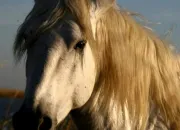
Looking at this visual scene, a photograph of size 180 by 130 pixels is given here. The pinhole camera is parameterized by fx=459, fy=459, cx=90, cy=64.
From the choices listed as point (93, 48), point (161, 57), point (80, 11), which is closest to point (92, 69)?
point (93, 48)

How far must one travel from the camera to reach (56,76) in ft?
11.9

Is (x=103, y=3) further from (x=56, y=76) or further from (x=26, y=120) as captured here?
(x=26, y=120)

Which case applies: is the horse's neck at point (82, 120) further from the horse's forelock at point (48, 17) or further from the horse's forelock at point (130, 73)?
the horse's forelock at point (48, 17)

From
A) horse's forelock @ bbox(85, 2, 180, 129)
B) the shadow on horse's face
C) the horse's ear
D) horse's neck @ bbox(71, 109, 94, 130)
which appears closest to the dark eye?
the shadow on horse's face

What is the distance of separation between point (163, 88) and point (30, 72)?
132cm

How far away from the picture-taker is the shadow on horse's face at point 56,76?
346 centimetres

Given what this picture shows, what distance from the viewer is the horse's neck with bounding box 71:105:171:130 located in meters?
4.02

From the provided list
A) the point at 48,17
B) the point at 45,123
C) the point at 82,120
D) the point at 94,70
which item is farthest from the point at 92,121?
the point at 48,17

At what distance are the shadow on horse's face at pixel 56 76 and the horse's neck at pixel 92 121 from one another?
0.65 ft

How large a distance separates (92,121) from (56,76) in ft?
2.07

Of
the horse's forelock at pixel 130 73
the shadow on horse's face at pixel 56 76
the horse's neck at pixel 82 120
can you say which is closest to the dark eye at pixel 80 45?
the shadow on horse's face at pixel 56 76

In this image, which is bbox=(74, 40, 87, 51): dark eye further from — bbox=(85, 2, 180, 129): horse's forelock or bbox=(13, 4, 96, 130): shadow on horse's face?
bbox=(85, 2, 180, 129): horse's forelock

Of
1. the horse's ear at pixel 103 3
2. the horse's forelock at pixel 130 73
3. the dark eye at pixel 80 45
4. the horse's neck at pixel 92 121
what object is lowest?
the horse's neck at pixel 92 121

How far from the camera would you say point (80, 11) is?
12.6 feet
